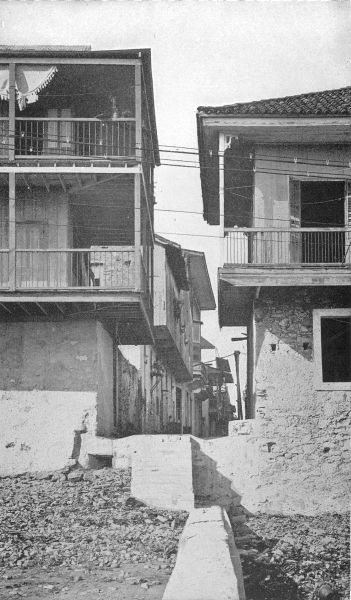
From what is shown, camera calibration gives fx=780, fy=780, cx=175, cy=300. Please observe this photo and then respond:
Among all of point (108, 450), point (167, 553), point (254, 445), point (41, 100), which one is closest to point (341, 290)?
point (254, 445)

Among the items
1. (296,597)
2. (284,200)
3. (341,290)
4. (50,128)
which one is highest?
(50,128)

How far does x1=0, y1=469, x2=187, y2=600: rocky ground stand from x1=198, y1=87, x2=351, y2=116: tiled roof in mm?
7775

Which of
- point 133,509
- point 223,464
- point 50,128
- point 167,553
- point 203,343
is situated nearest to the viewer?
point 167,553

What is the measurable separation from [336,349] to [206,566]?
10.8m

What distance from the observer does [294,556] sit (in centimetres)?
1217

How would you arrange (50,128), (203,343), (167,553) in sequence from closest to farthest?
(167,553), (50,128), (203,343)

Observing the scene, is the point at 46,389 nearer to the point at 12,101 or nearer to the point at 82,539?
the point at 82,539

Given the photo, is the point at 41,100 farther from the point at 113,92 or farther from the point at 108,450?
the point at 108,450

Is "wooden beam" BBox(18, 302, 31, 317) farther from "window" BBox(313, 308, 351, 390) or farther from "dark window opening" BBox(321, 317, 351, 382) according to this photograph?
"dark window opening" BBox(321, 317, 351, 382)

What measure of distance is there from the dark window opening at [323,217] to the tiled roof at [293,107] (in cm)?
165

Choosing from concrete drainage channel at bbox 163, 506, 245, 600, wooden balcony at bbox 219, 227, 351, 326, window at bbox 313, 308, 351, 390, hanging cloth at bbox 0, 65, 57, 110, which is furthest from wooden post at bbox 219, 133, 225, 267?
concrete drainage channel at bbox 163, 506, 245, 600

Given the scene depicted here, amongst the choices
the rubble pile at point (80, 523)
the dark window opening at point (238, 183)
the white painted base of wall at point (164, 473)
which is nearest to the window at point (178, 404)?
the dark window opening at point (238, 183)

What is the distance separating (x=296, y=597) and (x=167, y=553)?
215 centimetres

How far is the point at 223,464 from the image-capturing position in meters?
15.7
